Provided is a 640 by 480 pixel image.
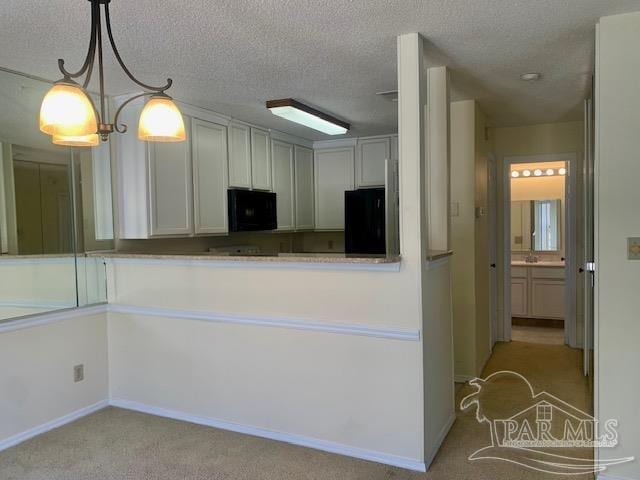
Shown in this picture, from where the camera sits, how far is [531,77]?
3.34 metres

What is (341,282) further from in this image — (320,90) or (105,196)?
(105,196)

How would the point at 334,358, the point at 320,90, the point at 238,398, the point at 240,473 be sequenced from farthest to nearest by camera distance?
the point at 320,90 < the point at 238,398 < the point at 334,358 < the point at 240,473

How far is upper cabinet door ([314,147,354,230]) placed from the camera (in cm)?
564

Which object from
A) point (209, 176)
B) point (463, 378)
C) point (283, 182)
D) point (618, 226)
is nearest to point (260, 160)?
point (283, 182)

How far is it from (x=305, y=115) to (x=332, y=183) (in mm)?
1767

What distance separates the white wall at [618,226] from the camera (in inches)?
91.7

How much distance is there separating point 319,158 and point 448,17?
3.49 metres

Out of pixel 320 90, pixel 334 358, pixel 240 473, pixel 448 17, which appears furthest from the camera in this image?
pixel 320 90

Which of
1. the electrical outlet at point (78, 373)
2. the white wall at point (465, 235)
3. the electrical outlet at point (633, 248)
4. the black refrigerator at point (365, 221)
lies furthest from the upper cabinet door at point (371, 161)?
the electrical outlet at point (78, 373)

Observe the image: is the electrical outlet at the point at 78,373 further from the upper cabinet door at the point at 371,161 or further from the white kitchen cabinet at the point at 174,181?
the upper cabinet door at the point at 371,161

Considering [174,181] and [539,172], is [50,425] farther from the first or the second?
[539,172]

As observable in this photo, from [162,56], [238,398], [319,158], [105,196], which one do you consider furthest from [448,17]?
[319,158]

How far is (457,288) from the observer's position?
13.3ft

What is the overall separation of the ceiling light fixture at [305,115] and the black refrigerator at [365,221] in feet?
2.45
